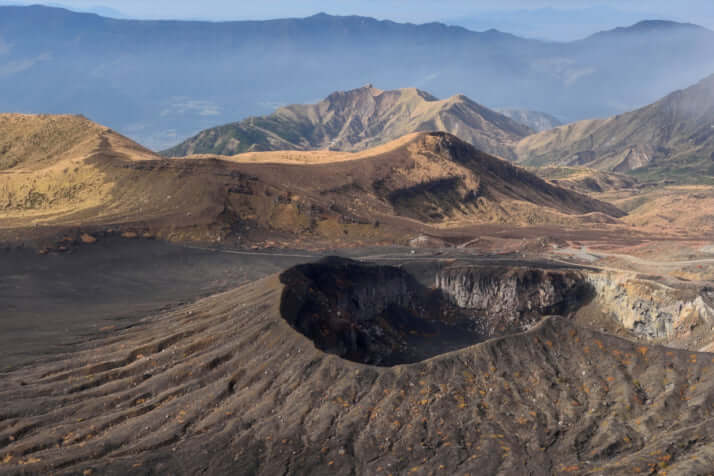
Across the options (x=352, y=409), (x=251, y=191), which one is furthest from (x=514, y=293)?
(x=251, y=191)

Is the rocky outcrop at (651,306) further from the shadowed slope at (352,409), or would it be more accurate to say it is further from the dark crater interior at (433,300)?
the shadowed slope at (352,409)

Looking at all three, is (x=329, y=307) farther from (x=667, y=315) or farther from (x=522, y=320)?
(x=667, y=315)

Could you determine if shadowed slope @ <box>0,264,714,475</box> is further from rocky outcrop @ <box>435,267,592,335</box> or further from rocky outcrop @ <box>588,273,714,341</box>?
rocky outcrop @ <box>435,267,592,335</box>

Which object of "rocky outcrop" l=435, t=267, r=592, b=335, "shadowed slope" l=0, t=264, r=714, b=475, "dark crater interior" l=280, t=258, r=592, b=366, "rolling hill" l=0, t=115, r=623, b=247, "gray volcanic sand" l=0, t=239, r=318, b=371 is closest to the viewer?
"shadowed slope" l=0, t=264, r=714, b=475

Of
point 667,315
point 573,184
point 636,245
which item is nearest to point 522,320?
point 667,315

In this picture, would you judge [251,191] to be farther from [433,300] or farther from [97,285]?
[433,300]

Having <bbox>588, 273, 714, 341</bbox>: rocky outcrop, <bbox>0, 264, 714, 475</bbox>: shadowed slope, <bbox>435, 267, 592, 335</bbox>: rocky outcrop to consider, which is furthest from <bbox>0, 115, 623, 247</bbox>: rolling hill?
<bbox>0, 264, 714, 475</bbox>: shadowed slope
